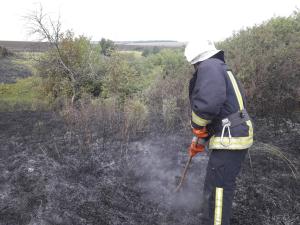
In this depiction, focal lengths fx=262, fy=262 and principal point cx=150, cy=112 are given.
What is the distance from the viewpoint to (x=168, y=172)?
4.12 metres

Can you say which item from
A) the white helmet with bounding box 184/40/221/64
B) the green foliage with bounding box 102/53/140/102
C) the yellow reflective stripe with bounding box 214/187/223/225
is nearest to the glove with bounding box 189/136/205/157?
the yellow reflective stripe with bounding box 214/187/223/225

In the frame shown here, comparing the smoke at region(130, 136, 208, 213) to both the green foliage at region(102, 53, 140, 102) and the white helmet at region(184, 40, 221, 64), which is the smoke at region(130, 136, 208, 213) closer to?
the white helmet at region(184, 40, 221, 64)

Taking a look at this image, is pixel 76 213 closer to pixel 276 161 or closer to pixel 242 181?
pixel 242 181

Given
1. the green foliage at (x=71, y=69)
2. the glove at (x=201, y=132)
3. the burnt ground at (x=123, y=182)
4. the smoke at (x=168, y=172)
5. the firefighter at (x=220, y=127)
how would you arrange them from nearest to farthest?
1. the firefighter at (x=220, y=127)
2. the glove at (x=201, y=132)
3. the burnt ground at (x=123, y=182)
4. the smoke at (x=168, y=172)
5. the green foliage at (x=71, y=69)

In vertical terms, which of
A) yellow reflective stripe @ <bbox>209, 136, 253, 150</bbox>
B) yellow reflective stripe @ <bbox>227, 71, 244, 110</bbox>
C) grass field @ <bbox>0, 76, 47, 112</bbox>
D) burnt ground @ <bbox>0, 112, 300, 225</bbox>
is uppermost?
yellow reflective stripe @ <bbox>227, 71, 244, 110</bbox>

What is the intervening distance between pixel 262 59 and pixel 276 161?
11.0 feet

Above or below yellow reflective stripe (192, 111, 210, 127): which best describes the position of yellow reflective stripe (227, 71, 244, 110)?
above

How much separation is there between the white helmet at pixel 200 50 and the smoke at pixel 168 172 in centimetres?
193

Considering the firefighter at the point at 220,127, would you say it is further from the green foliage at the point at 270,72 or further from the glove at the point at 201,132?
Answer: the green foliage at the point at 270,72

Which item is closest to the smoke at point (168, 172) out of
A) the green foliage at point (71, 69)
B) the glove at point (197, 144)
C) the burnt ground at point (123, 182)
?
the burnt ground at point (123, 182)

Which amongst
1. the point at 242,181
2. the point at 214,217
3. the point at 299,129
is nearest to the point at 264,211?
the point at 242,181

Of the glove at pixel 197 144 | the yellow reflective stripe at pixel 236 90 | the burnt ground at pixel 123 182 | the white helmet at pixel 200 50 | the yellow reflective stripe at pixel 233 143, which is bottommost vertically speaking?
the burnt ground at pixel 123 182

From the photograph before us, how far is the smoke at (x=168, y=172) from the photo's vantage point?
3.51m

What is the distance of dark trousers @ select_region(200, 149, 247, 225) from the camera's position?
8.19ft
